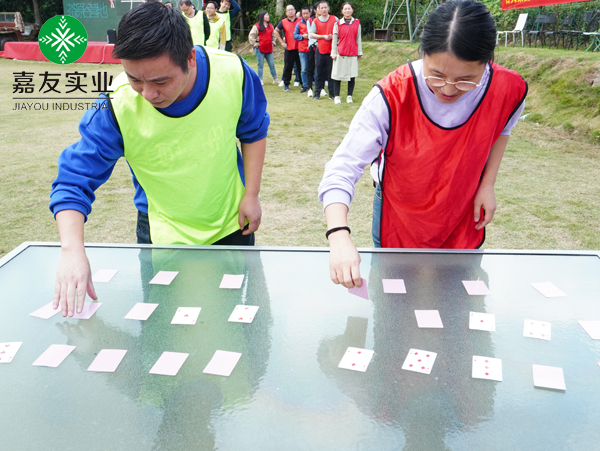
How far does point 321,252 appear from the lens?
5.12 feet

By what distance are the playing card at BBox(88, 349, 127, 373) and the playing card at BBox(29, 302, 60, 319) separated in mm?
246

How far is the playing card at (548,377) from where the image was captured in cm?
100

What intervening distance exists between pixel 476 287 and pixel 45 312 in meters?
1.08

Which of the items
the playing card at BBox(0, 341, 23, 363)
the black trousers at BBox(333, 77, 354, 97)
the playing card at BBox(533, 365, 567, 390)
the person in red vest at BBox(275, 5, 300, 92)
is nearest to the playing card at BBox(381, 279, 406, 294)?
the playing card at BBox(533, 365, 567, 390)

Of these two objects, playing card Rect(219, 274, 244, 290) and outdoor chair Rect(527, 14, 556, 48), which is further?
outdoor chair Rect(527, 14, 556, 48)

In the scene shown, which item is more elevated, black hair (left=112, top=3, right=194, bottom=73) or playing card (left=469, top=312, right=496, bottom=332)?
black hair (left=112, top=3, right=194, bottom=73)

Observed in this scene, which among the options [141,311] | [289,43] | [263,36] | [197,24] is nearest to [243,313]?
[141,311]

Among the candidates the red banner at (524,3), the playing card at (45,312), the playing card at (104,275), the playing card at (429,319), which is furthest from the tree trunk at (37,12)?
the playing card at (429,319)

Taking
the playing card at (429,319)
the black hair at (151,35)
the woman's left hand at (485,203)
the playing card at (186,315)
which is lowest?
the playing card at (186,315)

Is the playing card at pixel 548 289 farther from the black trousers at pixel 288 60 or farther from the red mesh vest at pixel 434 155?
the black trousers at pixel 288 60

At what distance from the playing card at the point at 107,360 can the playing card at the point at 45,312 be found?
25cm

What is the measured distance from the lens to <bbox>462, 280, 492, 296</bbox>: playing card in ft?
4.35

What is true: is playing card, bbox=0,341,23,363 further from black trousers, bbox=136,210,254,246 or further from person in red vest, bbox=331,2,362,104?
person in red vest, bbox=331,2,362,104

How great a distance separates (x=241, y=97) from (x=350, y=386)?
0.95 metres
